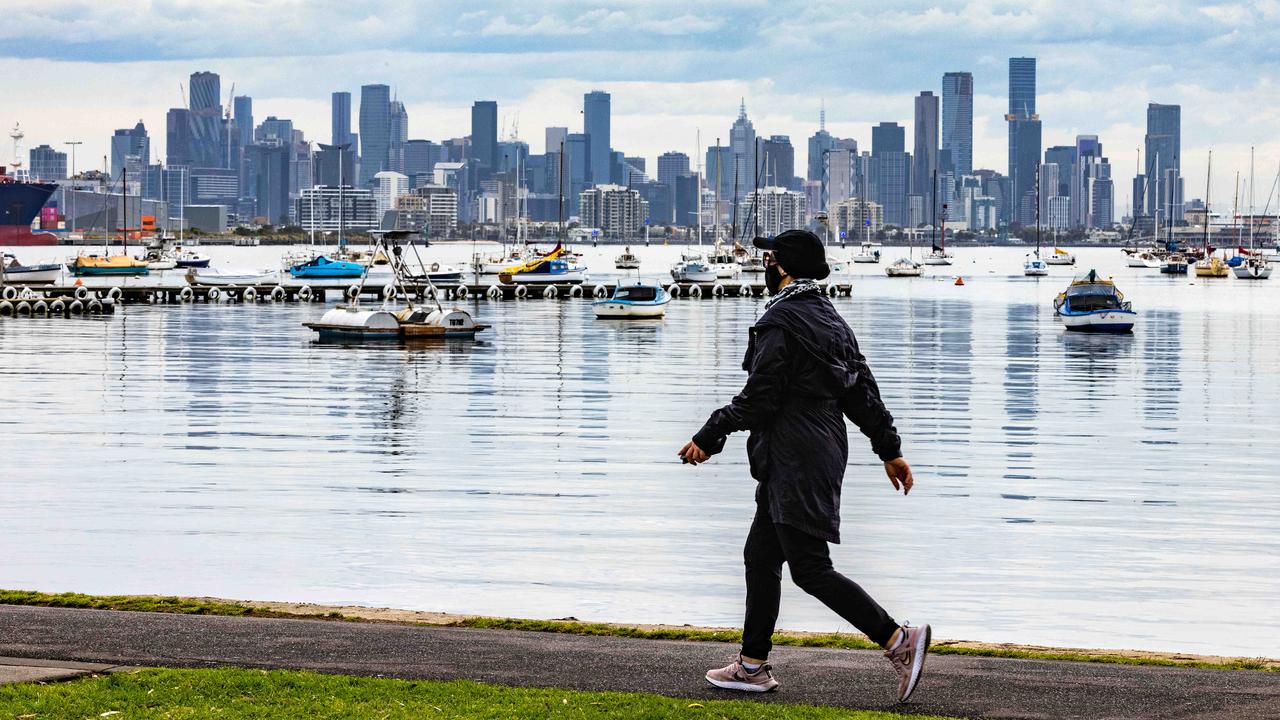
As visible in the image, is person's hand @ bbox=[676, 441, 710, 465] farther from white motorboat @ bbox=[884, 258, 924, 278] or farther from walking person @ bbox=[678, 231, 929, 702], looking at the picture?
white motorboat @ bbox=[884, 258, 924, 278]

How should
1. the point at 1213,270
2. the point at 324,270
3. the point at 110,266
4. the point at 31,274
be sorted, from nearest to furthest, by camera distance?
the point at 31,274
the point at 324,270
the point at 110,266
the point at 1213,270

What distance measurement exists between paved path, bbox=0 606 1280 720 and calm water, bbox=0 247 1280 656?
4232 millimetres

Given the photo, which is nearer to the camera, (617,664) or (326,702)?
(326,702)

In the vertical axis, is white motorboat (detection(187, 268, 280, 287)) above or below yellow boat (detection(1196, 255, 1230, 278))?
below

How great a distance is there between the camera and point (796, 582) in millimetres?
9359

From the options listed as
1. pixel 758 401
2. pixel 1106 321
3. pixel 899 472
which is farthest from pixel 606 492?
pixel 1106 321

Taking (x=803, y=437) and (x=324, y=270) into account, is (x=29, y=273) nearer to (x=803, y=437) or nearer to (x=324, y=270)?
(x=324, y=270)

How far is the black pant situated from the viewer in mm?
9312

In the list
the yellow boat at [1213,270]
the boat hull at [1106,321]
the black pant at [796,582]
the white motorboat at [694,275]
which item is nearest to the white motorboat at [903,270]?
the yellow boat at [1213,270]

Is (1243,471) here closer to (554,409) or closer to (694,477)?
(694,477)

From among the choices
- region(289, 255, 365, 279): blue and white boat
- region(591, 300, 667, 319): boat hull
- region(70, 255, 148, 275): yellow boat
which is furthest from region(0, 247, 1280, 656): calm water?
region(70, 255, 148, 275): yellow boat

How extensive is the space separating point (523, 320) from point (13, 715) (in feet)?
237

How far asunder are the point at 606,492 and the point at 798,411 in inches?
565

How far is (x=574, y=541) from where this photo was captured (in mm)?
19281
